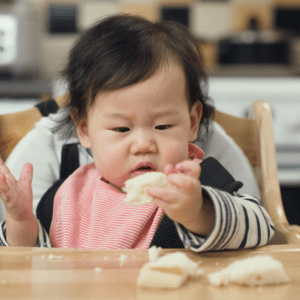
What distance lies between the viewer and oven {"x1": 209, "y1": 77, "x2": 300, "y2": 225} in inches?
80.6

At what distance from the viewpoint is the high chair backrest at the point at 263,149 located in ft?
2.88

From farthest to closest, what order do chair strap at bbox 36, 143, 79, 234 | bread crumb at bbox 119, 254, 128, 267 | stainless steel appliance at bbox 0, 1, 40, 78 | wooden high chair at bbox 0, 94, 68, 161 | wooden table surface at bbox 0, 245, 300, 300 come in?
stainless steel appliance at bbox 0, 1, 40, 78 < wooden high chair at bbox 0, 94, 68, 161 < chair strap at bbox 36, 143, 79, 234 < bread crumb at bbox 119, 254, 128, 267 < wooden table surface at bbox 0, 245, 300, 300

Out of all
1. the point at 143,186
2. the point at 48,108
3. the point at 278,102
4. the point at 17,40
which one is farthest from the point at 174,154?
the point at 17,40

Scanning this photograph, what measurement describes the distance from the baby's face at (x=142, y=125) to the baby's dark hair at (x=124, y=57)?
2 centimetres

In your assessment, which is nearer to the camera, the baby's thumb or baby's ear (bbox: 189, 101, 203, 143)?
the baby's thumb

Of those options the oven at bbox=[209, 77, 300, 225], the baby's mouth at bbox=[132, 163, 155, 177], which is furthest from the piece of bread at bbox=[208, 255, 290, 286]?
the oven at bbox=[209, 77, 300, 225]

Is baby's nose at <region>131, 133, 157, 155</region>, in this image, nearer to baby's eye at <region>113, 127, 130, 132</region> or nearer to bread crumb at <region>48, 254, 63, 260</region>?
baby's eye at <region>113, 127, 130, 132</region>

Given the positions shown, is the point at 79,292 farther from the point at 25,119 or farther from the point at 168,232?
the point at 25,119

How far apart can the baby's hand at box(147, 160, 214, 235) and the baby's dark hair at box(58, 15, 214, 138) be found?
254mm

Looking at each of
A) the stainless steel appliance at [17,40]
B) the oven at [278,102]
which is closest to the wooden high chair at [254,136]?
the oven at [278,102]

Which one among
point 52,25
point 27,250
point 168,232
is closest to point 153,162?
point 168,232

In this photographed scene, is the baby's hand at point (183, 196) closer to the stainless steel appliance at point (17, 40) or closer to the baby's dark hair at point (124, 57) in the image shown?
the baby's dark hair at point (124, 57)

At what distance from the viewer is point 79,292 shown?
0.43 meters

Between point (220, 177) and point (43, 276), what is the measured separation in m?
0.40
